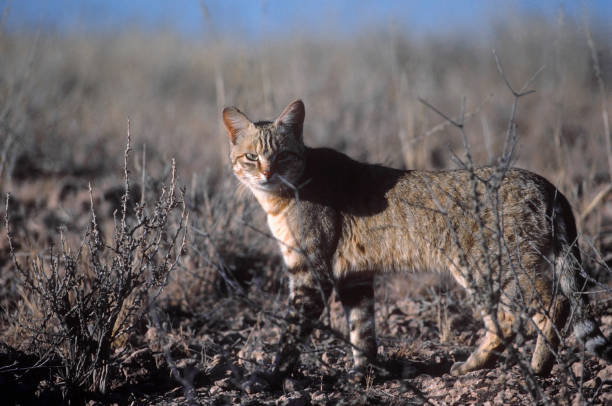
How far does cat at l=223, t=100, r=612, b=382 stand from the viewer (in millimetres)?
2969

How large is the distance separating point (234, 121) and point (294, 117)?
1.44 ft

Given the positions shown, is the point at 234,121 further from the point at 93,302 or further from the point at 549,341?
the point at 549,341

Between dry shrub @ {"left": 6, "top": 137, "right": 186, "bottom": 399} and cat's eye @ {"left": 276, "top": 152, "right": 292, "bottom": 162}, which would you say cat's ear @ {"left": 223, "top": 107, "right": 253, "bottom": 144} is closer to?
cat's eye @ {"left": 276, "top": 152, "right": 292, "bottom": 162}

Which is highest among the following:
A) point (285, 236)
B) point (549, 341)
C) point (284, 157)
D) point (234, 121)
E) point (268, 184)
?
point (234, 121)

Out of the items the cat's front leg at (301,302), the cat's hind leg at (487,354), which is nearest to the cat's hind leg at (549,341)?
the cat's hind leg at (487,354)

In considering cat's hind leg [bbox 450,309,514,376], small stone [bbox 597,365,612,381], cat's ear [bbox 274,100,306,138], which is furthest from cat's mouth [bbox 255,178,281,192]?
small stone [bbox 597,365,612,381]

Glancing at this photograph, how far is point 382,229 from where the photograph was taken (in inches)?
129

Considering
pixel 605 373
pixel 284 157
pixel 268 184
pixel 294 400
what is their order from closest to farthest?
1. pixel 294 400
2. pixel 605 373
3. pixel 268 184
4. pixel 284 157

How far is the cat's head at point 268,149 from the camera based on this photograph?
3281 mm

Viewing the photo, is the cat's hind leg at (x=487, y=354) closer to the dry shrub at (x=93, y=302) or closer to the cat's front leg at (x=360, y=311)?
the cat's front leg at (x=360, y=311)

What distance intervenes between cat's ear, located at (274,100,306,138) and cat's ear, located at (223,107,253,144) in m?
0.24

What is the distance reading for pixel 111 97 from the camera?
32.8 feet

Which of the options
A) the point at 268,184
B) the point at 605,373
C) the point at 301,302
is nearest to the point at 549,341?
the point at 605,373

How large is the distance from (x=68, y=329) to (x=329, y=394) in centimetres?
154
